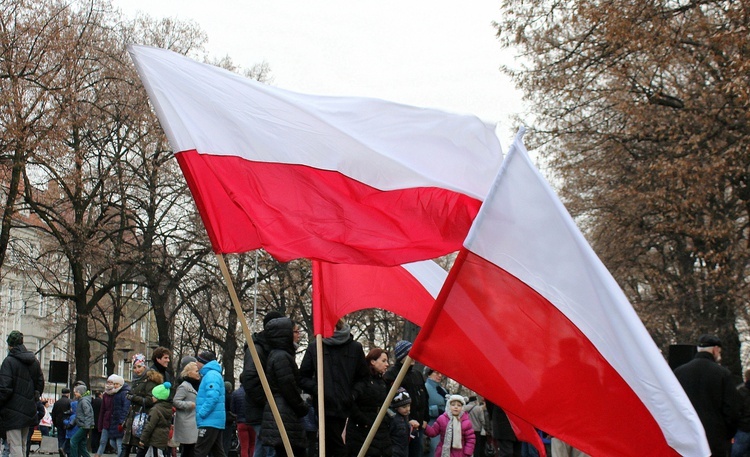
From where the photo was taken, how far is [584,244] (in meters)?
5.99

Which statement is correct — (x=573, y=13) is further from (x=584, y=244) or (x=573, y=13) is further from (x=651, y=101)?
(x=584, y=244)

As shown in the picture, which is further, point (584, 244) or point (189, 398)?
point (189, 398)

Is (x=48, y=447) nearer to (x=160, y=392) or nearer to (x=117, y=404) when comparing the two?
(x=117, y=404)

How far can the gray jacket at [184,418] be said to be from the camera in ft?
44.8

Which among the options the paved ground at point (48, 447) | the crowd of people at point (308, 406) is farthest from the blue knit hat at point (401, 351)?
the paved ground at point (48, 447)

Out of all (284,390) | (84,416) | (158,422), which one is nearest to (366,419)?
(284,390)

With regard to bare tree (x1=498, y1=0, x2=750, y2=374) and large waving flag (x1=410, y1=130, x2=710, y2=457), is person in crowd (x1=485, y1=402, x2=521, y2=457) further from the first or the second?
large waving flag (x1=410, y1=130, x2=710, y2=457)

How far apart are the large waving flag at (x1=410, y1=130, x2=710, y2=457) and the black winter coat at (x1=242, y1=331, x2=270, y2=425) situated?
470cm

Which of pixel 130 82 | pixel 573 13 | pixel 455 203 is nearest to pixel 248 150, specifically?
pixel 455 203

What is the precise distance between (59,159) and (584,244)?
25.8 meters

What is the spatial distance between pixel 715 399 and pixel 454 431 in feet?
16.3

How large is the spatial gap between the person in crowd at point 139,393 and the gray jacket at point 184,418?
687 mm

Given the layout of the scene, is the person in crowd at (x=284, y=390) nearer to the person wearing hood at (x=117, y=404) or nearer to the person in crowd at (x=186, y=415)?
the person in crowd at (x=186, y=415)

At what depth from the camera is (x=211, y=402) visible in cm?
1315
